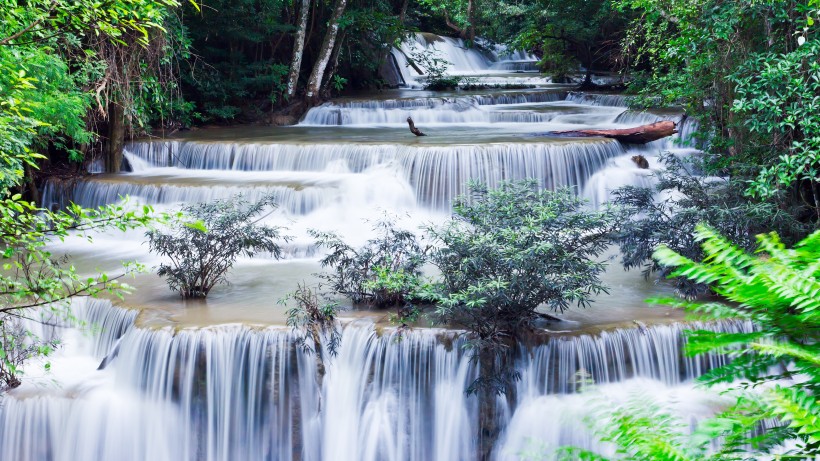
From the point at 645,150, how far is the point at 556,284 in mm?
8483

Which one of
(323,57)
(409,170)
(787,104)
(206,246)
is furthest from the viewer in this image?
(323,57)

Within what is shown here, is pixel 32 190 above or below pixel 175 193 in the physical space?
below

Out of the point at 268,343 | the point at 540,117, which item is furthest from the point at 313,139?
the point at 268,343

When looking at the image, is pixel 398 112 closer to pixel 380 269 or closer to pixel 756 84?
pixel 756 84

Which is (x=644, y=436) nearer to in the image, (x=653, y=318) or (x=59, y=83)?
(x=653, y=318)

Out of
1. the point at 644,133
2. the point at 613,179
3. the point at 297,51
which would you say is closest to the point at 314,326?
the point at 613,179

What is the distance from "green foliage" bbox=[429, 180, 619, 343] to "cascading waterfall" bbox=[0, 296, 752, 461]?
0.36 meters

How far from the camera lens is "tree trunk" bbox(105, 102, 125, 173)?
15406mm

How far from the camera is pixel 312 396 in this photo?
788cm

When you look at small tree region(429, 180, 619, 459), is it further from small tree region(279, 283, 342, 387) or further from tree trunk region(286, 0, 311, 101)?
tree trunk region(286, 0, 311, 101)

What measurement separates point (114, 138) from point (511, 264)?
10.5 metres

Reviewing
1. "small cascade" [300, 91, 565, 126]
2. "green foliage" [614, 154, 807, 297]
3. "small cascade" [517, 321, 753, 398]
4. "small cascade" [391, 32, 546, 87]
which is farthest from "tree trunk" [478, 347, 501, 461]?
"small cascade" [391, 32, 546, 87]

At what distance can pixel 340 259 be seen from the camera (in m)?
8.88

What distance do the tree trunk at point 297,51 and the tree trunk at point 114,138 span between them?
6.44m
